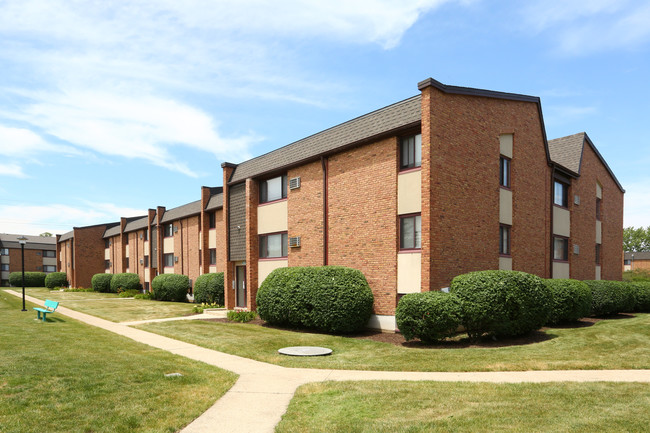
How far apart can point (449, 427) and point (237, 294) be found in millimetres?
18637

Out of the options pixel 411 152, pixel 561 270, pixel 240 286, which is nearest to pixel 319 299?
pixel 411 152

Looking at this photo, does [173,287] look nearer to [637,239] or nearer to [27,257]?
[27,257]

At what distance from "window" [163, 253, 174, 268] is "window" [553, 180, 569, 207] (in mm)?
27842

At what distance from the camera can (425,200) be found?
1334cm

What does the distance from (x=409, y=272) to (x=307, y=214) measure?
5.65 m

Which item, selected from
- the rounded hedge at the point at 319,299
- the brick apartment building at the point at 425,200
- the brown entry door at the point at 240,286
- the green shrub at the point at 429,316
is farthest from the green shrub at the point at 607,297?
the brown entry door at the point at 240,286

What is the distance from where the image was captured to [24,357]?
9219mm

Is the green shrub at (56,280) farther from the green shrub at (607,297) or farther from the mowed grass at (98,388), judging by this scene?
the green shrub at (607,297)

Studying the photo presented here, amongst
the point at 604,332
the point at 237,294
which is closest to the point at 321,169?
the point at 237,294

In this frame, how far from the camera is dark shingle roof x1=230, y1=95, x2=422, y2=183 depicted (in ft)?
47.6

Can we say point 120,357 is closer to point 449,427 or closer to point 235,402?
point 235,402

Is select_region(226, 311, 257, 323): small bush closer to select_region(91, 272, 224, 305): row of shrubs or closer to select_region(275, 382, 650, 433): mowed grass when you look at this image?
select_region(91, 272, 224, 305): row of shrubs

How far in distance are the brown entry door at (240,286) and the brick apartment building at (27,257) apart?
6158 centimetres

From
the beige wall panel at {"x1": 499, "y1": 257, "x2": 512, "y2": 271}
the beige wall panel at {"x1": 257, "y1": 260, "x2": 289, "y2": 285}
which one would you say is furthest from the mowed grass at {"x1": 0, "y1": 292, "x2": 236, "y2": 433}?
the beige wall panel at {"x1": 499, "y1": 257, "x2": 512, "y2": 271}
